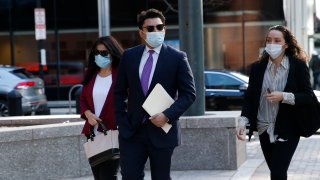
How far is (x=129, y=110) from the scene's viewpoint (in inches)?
217

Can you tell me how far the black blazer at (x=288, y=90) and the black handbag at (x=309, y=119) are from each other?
0.03 metres

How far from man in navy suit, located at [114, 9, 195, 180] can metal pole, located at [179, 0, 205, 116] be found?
3638 millimetres

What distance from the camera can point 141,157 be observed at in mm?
5449

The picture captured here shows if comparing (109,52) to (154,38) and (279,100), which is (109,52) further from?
(279,100)

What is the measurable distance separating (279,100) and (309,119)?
384 mm

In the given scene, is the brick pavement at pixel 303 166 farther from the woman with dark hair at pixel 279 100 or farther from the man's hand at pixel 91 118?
the man's hand at pixel 91 118

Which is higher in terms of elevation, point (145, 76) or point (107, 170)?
point (145, 76)

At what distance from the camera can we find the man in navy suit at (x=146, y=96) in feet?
17.7

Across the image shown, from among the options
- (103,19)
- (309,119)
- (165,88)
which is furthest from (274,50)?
(103,19)

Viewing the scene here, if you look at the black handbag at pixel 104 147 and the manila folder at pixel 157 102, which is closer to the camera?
the manila folder at pixel 157 102

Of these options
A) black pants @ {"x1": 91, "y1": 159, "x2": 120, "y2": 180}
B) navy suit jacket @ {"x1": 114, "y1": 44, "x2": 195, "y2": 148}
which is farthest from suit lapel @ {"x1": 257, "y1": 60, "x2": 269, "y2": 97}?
black pants @ {"x1": 91, "y1": 159, "x2": 120, "y2": 180}

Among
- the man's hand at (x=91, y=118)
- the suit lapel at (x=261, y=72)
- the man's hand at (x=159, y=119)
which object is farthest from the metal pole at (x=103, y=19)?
the man's hand at (x=159, y=119)

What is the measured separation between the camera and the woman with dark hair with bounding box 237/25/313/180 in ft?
18.8

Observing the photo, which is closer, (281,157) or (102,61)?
(281,157)
